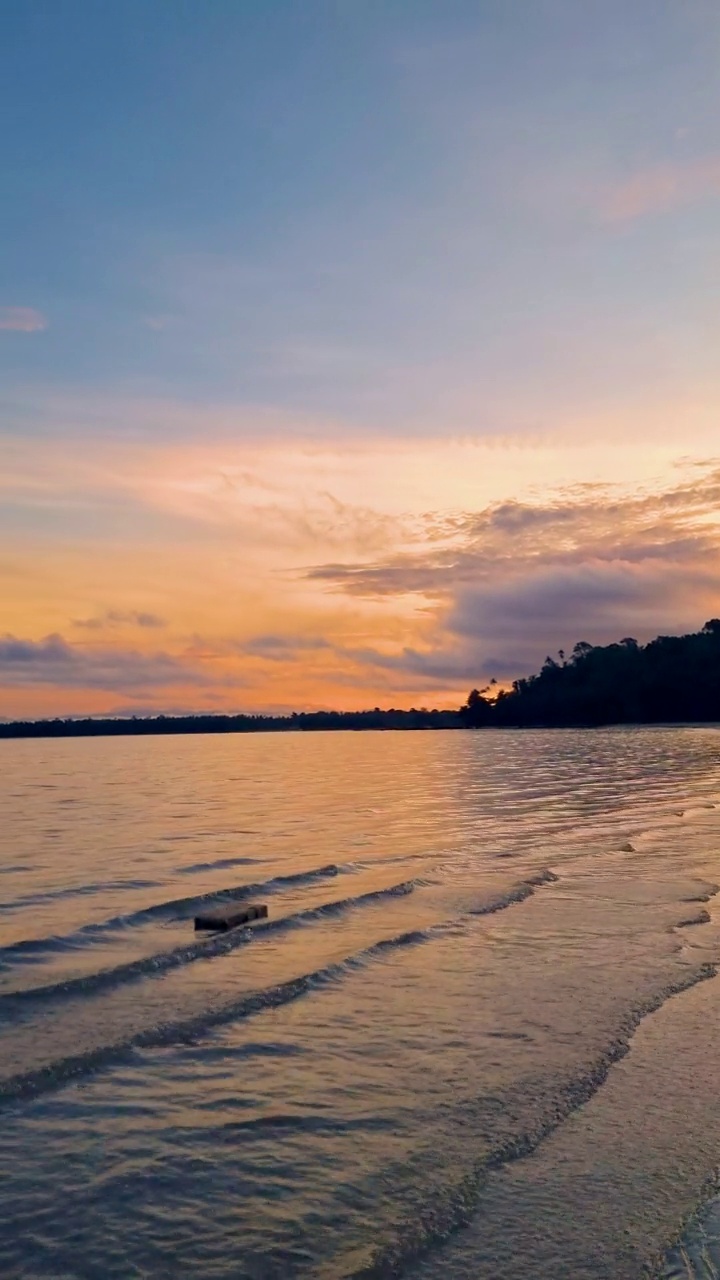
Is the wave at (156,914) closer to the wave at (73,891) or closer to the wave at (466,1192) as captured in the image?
the wave at (73,891)

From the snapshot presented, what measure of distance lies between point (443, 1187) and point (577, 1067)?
10.9 feet

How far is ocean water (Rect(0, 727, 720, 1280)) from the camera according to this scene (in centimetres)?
779

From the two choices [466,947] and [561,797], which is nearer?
[466,947]

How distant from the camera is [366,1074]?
37.4 feet

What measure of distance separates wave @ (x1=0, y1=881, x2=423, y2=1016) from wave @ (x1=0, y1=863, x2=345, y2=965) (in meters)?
2.14

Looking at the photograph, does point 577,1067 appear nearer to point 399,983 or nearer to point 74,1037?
point 399,983

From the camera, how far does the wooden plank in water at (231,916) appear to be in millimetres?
19844

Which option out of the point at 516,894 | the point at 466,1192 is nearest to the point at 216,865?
the point at 516,894

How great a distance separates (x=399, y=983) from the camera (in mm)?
15500

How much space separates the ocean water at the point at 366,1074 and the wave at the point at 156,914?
0.10 meters

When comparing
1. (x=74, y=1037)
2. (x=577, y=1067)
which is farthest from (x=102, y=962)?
(x=577, y=1067)

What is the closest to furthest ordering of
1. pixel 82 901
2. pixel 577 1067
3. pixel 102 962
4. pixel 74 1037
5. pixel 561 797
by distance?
1. pixel 577 1067
2. pixel 74 1037
3. pixel 102 962
4. pixel 82 901
5. pixel 561 797

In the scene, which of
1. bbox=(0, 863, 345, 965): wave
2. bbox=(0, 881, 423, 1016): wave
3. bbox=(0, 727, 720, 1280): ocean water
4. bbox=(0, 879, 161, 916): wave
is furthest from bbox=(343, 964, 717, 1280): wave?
bbox=(0, 879, 161, 916): wave

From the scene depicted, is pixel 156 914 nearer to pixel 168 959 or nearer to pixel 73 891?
pixel 73 891
